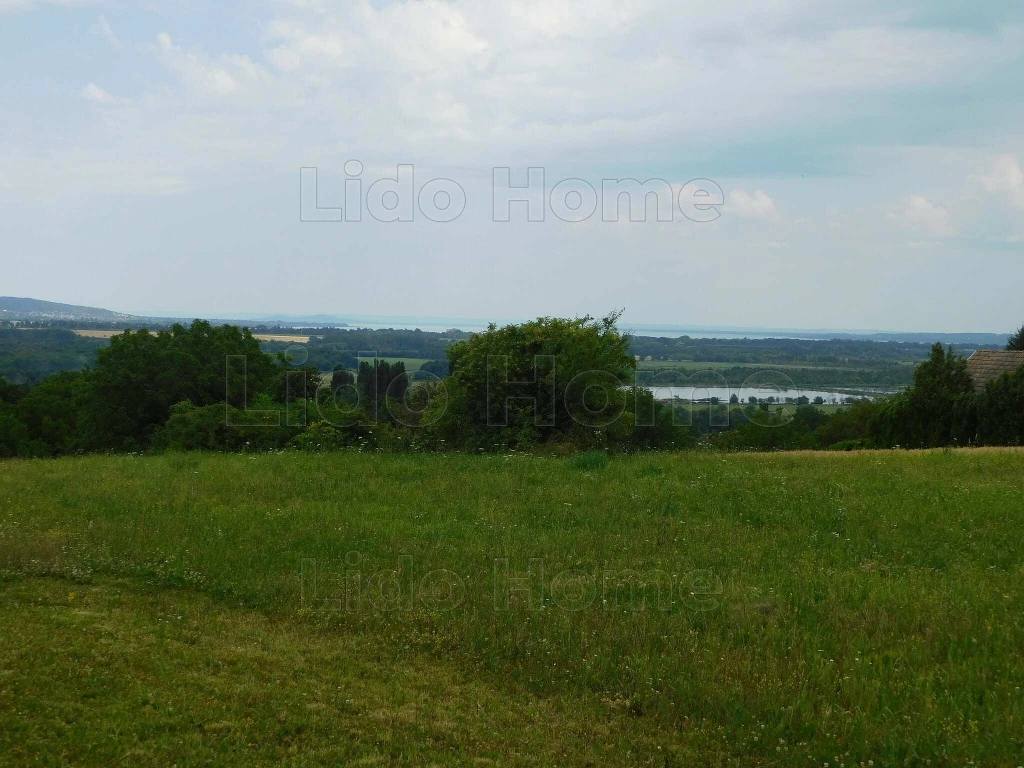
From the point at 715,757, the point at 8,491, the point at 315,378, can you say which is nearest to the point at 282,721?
the point at 715,757

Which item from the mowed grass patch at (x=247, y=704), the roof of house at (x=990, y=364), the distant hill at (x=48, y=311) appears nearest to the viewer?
the mowed grass patch at (x=247, y=704)

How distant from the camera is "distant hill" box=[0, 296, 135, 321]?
139250 mm

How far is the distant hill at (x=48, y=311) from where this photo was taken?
139 meters

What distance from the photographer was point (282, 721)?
5.82m

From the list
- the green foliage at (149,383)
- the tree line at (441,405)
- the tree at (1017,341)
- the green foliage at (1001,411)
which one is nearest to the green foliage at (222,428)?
the tree line at (441,405)

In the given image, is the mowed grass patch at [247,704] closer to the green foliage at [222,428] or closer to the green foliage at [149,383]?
the green foliage at [222,428]

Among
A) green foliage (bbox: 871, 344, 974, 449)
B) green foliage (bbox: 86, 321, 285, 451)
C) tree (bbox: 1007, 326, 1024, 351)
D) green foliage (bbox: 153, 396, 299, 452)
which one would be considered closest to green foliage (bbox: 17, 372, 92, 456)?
green foliage (bbox: 86, 321, 285, 451)

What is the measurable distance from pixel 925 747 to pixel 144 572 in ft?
25.9

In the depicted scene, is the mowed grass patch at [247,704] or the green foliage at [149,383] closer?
the mowed grass patch at [247,704]

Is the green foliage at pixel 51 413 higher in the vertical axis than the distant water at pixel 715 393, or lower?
lower

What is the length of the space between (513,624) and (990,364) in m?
36.9

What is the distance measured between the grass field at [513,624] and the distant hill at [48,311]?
13988 centimetres

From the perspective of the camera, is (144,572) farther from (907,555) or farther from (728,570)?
(907,555)

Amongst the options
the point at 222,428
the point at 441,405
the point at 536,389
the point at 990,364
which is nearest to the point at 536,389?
the point at 536,389
